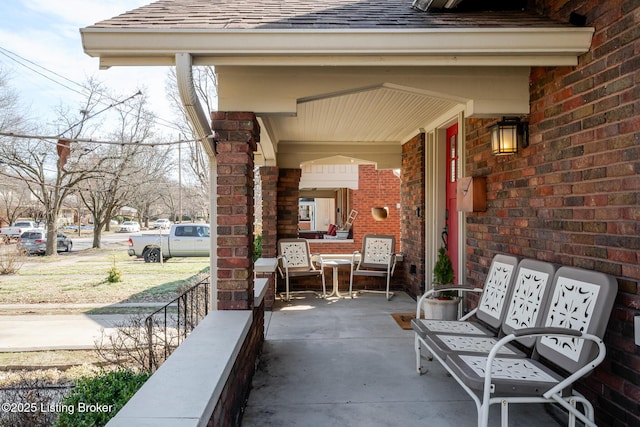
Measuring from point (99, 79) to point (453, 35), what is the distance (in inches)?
622

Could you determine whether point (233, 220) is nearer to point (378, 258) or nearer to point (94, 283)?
point (378, 258)

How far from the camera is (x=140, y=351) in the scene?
15.1ft

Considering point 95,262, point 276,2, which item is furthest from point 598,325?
point 95,262

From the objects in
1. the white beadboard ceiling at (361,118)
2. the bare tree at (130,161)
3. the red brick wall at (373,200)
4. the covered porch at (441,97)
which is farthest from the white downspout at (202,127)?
the bare tree at (130,161)

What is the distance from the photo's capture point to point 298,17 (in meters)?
2.78

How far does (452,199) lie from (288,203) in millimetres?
2835

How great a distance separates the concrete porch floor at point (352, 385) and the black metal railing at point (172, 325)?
89 cm

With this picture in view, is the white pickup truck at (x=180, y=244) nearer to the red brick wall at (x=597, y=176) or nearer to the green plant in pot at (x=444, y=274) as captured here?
the green plant in pot at (x=444, y=274)

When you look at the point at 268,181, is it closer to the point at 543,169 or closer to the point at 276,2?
the point at 276,2

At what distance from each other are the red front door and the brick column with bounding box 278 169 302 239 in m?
2.61

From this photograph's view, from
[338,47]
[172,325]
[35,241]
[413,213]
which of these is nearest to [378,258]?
[413,213]

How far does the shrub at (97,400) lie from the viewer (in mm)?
2244

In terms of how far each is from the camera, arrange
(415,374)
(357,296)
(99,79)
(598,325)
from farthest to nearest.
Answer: (99,79) → (357,296) → (415,374) → (598,325)

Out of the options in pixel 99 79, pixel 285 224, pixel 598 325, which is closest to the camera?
pixel 598 325
